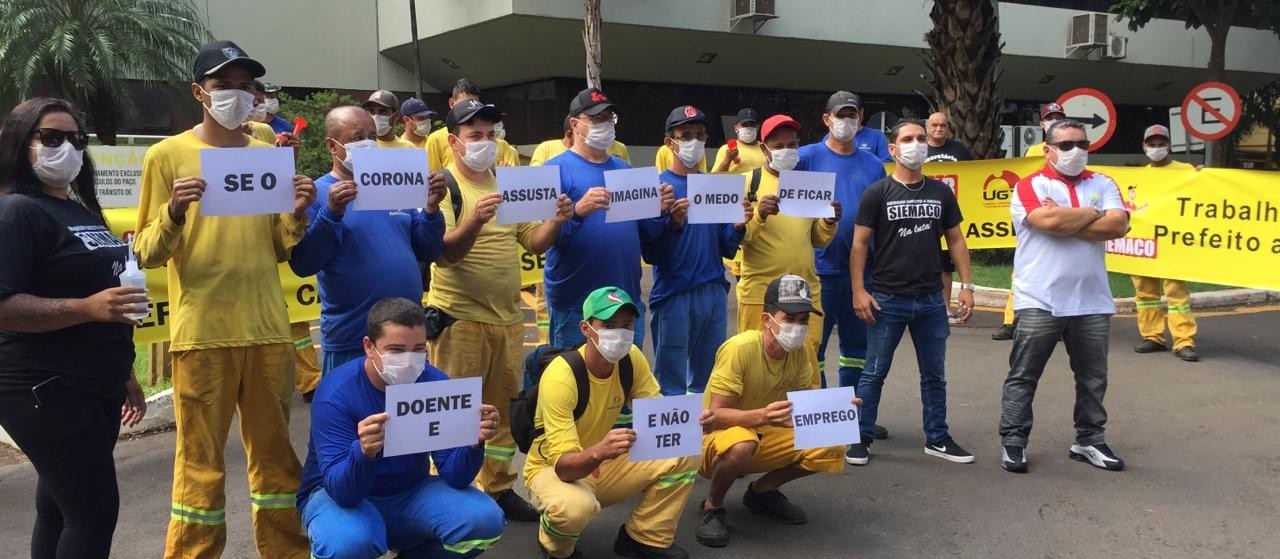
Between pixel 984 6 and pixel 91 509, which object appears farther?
pixel 984 6

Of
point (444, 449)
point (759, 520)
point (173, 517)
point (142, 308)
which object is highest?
point (142, 308)

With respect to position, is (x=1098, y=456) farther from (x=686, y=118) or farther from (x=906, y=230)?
(x=686, y=118)

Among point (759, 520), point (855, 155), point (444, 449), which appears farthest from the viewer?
point (855, 155)

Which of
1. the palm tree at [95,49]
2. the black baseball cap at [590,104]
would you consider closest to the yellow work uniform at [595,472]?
the black baseball cap at [590,104]

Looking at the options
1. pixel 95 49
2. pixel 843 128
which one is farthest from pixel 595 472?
pixel 95 49

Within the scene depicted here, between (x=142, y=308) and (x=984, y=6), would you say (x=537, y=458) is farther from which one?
(x=984, y=6)

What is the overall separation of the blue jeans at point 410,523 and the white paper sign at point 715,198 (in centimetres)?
199

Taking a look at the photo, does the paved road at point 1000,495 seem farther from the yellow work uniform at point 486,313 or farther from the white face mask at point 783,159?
the white face mask at point 783,159

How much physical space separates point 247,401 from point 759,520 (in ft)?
8.03

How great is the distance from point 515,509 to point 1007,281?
866 cm

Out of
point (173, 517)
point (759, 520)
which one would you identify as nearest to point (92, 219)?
point (173, 517)

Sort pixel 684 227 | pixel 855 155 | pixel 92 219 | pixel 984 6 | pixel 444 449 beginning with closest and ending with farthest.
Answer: pixel 92 219 < pixel 444 449 < pixel 684 227 < pixel 855 155 < pixel 984 6

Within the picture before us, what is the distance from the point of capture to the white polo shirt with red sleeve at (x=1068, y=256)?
18.2 feet

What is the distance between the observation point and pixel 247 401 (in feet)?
12.9
